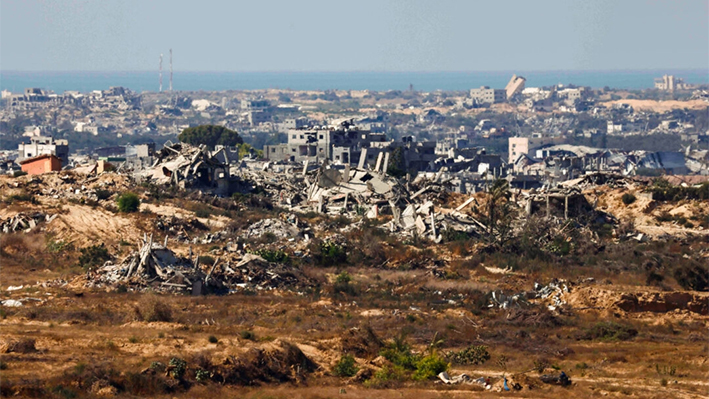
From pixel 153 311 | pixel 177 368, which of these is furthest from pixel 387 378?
pixel 153 311

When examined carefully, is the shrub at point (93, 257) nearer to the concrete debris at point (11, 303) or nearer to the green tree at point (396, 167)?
the concrete debris at point (11, 303)

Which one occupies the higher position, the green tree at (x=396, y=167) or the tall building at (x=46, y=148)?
the green tree at (x=396, y=167)

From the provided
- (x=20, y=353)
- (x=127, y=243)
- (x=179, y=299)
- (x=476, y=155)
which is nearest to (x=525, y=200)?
(x=127, y=243)

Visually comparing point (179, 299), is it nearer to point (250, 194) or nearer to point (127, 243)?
point (127, 243)

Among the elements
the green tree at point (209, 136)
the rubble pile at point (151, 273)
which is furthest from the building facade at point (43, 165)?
the green tree at point (209, 136)

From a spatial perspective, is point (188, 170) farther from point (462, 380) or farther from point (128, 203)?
point (462, 380)

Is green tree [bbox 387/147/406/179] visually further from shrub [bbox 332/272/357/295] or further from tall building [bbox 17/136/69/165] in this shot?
shrub [bbox 332/272/357/295]
